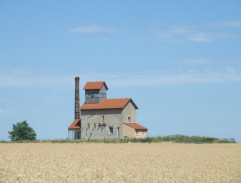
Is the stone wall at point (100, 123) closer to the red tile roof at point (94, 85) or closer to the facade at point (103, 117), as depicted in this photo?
the facade at point (103, 117)

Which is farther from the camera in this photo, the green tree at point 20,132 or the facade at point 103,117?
the facade at point 103,117

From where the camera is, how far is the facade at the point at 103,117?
75562mm

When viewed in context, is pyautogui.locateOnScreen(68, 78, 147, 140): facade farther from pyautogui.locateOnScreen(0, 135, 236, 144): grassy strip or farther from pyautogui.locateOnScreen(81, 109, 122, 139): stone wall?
pyautogui.locateOnScreen(0, 135, 236, 144): grassy strip

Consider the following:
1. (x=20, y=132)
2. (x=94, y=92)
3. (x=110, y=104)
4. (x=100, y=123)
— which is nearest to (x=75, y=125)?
(x=100, y=123)

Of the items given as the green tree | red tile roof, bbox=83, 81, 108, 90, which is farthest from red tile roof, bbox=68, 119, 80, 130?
the green tree

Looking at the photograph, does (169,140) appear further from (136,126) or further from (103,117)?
(103,117)

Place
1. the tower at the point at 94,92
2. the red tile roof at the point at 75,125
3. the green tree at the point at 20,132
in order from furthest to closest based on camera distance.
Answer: the red tile roof at the point at 75,125, the tower at the point at 94,92, the green tree at the point at 20,132

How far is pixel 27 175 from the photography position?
18.5 m

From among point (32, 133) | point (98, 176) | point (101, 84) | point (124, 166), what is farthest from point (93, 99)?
point (98, 176)

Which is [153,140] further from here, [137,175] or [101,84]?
[137,175]

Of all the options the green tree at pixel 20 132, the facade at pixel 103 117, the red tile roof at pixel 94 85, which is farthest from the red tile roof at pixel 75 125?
the green tree at pixel 20 132

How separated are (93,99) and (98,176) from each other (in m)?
60.8

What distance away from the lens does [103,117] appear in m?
76.8

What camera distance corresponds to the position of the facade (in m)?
75.6
